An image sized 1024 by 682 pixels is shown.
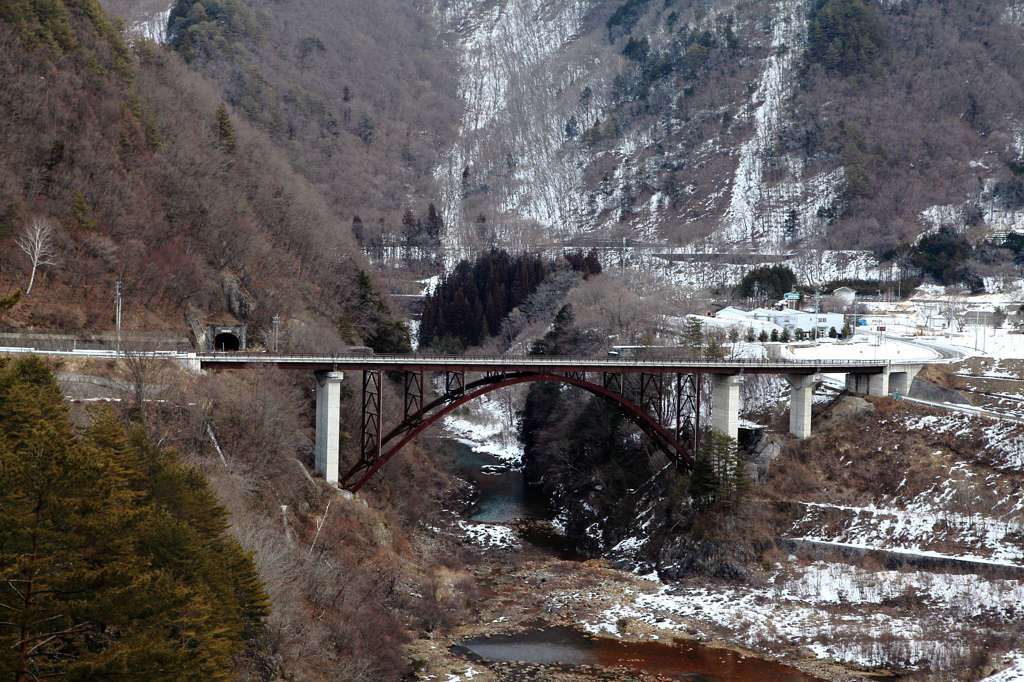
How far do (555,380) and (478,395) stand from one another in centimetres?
427

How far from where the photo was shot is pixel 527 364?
4631 cm

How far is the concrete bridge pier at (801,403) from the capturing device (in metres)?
53.5

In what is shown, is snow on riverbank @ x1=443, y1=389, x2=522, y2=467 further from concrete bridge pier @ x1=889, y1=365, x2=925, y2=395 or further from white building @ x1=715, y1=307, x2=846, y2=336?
concrete bridge pier @ x1=889, y1=365, x2=925, y2=395

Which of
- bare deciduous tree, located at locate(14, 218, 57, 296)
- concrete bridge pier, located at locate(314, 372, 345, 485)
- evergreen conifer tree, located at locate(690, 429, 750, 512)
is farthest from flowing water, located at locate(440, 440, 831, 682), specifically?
bare deciduous tree, located at locate(14, 218, 57, 296)

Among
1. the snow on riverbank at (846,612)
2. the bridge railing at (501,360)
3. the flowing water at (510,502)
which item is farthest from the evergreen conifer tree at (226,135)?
the snow on riverbank at (846,612)

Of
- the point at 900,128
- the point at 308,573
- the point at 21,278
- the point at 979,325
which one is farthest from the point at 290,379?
the point at 900,128

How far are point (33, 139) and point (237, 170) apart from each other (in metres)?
21.4

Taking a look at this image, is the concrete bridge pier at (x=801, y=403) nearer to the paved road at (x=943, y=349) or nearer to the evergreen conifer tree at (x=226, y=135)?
the paved road at (x=943, y=349)

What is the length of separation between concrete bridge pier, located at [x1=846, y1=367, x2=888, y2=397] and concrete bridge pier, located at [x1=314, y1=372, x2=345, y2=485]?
3216 centimetres

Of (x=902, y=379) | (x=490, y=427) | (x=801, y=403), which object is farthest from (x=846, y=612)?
(x=490, y=427)

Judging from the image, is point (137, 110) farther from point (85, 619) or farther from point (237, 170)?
point (85, 619)

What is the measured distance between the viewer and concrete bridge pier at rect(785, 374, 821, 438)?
176ft

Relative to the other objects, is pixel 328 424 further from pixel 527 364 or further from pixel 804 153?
A: pixel 804 153

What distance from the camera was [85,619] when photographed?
16891 mm
